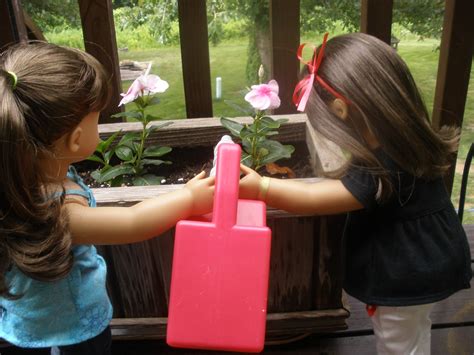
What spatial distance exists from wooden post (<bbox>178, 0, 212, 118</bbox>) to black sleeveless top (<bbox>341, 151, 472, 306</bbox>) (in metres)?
0.68

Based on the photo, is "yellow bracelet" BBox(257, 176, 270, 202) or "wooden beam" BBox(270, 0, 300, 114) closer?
"yellow bracelet" BBox(257, 176, 270, 202)

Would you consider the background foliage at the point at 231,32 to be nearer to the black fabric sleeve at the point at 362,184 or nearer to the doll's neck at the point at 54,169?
the black fabric sleeve at the point at 362,184

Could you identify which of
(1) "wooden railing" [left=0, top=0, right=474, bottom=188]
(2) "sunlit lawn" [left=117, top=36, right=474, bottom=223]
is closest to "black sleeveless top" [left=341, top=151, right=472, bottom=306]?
(1) "wooden railing" [left=0, top=0, right=474, bottom=188]

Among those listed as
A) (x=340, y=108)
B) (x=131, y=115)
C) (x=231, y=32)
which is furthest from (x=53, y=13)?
(x=340, y=108)

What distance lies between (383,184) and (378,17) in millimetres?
683

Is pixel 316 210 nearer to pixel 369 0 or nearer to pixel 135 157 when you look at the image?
pixel 135 157

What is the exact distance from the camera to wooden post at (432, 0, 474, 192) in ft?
4.49

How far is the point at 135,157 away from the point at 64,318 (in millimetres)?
484

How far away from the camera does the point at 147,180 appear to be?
48.9 inches

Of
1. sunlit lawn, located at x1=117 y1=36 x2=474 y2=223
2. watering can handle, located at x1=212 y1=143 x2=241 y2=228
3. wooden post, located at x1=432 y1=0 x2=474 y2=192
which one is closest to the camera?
watering can handle, located at x1=212 y1=143 x2=241 y2=228

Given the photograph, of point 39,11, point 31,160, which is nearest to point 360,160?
point 31,160

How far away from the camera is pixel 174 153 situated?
141 centimetres

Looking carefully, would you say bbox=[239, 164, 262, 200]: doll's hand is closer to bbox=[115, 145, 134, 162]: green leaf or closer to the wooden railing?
bbox=[115, 145, 134, 162]: green leaf

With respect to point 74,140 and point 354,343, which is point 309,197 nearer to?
point 74,140
